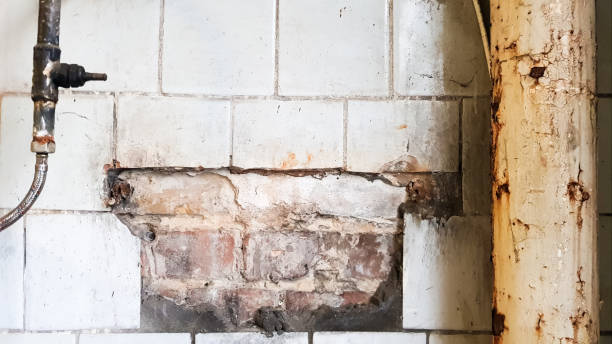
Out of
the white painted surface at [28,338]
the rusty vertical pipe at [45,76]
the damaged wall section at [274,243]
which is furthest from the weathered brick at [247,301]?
the rusty vertical pipe at [45,76]

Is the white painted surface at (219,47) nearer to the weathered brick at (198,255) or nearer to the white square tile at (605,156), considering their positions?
the weathered brick at (198,255)

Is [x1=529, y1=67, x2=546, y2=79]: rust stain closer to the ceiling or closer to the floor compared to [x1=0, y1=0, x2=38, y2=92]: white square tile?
closer to the floor

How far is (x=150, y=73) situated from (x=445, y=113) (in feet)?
2.26

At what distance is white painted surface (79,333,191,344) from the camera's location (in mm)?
1062

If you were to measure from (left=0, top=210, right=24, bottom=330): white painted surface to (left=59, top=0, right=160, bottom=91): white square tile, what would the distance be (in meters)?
0.40

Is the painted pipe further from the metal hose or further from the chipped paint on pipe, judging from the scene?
the chipped paint on pipe

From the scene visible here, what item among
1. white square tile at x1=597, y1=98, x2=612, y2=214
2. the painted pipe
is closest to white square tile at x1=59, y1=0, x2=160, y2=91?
the painted pipe

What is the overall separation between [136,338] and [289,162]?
0.54 m

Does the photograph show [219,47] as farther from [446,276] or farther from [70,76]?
[446,276]

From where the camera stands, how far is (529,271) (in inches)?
35.8

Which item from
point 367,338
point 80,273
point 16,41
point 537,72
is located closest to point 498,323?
point 367,338

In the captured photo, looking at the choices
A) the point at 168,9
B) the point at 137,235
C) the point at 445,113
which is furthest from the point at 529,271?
the point at 168,9

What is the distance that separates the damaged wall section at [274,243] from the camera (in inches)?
42.6

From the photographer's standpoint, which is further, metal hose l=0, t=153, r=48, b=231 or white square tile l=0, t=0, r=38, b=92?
white square tile l=0, t=0, r=38, b=92
